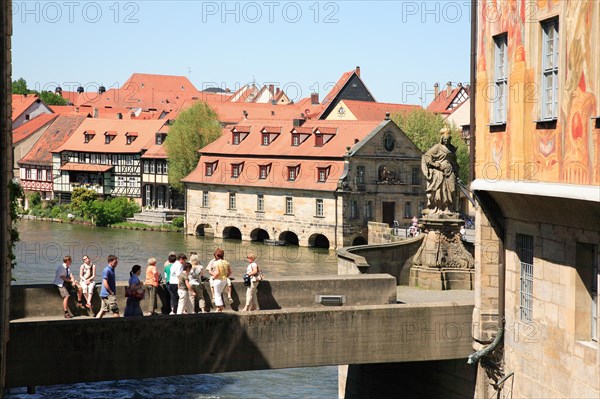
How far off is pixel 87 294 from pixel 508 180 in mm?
7231

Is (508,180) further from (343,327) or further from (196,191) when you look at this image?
(196,191)

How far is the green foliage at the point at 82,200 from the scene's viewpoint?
91.2 meters

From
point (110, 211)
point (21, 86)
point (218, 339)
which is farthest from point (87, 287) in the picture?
point (21, 86)

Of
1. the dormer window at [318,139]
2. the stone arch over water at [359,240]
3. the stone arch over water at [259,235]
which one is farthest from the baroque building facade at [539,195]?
the stone arch over water at [259,235]

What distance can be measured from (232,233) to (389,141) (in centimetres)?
1231

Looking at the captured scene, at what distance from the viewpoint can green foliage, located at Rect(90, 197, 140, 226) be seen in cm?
8838

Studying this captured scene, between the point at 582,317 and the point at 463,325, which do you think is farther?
the point at 463,325

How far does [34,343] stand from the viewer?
59.4ft

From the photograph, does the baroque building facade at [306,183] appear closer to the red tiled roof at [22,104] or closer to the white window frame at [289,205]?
the white window frame at [289,205]

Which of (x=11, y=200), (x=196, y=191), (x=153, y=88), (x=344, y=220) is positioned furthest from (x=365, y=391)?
(x=153, y=88)

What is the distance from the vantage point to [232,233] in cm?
8312

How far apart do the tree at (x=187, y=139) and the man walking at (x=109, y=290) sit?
69.0m

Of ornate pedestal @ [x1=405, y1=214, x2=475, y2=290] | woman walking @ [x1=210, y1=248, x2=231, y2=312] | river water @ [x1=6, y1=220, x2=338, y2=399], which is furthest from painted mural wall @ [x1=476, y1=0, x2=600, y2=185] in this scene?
ornate pedestal @ [x1=405, y1=214, x2=475, y2=290]

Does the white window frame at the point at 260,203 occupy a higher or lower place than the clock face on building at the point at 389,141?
lower
